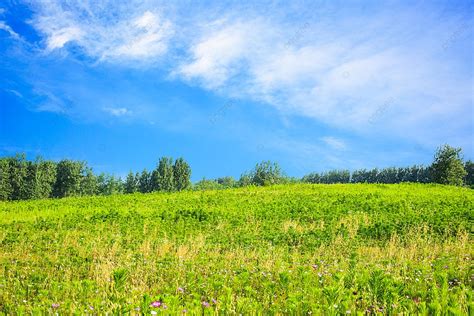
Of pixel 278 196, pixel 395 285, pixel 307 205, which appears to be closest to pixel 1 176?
pixel 278 196

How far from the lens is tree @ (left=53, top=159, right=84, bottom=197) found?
88188mm

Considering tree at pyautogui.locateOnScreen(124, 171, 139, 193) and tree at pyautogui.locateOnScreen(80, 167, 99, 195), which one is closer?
tree at pyautogui.locateOnScreen(80, 167, 99, 195)

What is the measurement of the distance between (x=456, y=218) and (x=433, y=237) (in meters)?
3.27

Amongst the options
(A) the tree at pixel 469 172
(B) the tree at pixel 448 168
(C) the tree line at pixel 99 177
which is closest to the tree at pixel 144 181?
(C) the tree line at pixel 99 177

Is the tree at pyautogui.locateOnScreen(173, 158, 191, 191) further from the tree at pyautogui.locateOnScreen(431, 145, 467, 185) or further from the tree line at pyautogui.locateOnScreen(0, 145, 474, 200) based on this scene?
the tree at pyautogui.locateOnScreen(431, 145, 467, 185)

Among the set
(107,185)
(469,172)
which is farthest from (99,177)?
(469,172)

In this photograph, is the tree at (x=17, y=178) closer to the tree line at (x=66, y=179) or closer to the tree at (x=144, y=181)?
the tree line at (x=66, y=179)

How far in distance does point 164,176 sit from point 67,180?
27.9 meters

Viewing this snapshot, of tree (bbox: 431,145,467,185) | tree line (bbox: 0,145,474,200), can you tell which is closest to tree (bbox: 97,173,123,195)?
tree line (bbox: 0,145,474,200)

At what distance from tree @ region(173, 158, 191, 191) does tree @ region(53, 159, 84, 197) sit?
30.5 metres

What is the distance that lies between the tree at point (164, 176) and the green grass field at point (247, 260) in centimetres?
8158

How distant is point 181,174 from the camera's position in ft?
367

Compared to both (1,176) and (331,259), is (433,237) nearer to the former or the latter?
(331,259)

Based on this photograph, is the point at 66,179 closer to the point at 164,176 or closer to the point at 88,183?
the point at 88,183
